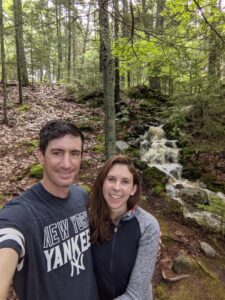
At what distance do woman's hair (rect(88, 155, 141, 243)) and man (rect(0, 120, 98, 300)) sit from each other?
0.08 metres

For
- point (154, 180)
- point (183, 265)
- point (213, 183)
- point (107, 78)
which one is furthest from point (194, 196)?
point (107, 78)

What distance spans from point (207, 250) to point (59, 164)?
14.6ft

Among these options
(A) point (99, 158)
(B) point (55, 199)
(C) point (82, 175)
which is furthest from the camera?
(A) point (99, 158)

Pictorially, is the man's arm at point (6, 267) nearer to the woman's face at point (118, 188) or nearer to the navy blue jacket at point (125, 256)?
the navy blue jacket at point (125, 256)

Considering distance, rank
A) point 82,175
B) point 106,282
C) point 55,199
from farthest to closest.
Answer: point 82,175 < point 106,282 < point 55,199

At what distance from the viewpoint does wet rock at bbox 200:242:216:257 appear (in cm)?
519

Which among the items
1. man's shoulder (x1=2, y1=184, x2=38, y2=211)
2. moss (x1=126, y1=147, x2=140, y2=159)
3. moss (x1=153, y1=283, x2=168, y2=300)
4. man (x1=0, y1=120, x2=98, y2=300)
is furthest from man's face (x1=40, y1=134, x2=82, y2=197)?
moss (x1=126, y1=147, x2=140, y2=159)

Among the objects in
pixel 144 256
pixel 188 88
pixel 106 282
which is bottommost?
pixel 106 282

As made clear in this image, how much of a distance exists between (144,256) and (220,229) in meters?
4.45

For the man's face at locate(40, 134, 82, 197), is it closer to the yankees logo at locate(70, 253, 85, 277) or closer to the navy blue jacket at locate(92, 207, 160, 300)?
the yankees logo at locate(70, 253, 85, 277)

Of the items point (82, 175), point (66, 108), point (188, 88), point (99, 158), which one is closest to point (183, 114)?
point (188, 88)

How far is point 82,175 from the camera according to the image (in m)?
7.67

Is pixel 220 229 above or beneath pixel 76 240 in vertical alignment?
beneath

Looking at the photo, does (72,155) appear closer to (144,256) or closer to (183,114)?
(144,256)
